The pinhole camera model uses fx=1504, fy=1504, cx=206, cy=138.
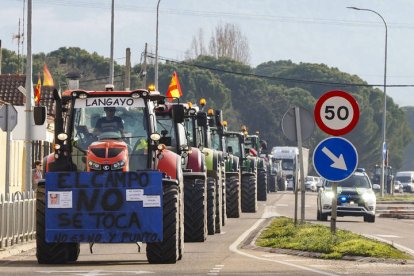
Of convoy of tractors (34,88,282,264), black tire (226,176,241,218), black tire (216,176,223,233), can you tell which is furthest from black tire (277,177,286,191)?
convoy of tractors (34,88,282,264)

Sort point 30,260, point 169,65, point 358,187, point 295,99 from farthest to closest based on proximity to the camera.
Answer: point 295,99
point 169,65
point 358,187
point 30,260

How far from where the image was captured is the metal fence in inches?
1053

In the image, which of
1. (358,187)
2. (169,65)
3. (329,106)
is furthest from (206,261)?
(169,65)

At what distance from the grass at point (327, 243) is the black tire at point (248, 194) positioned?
16.7m

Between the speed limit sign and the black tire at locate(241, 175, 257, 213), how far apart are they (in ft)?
74.2

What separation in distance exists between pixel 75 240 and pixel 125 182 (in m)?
1.13

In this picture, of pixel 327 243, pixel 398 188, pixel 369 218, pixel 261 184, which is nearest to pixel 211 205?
pixel 327 243

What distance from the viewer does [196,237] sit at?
90.6ft

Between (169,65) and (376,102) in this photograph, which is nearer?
(169,65)

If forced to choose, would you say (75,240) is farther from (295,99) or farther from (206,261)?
(295,99)

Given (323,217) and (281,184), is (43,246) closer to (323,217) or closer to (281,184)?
(323,217)

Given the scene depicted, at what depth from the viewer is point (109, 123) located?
23.1 m

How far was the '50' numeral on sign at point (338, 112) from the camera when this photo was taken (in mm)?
25625

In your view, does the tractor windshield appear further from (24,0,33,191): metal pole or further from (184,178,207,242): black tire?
(24,0,33,191): metal pole
